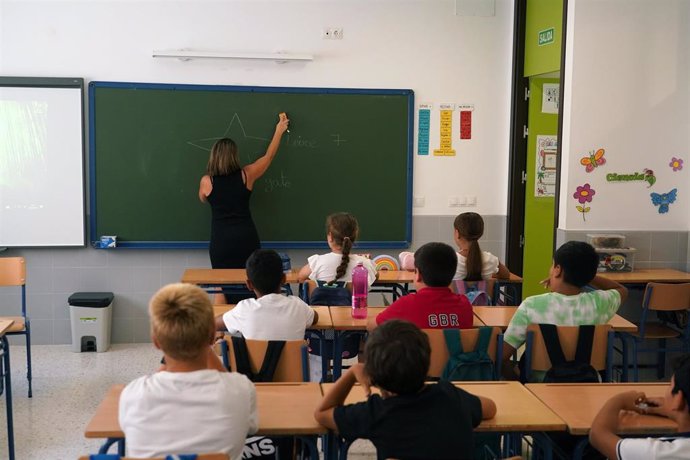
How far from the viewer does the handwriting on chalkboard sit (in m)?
6.58

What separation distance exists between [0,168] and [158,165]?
4.18 ft

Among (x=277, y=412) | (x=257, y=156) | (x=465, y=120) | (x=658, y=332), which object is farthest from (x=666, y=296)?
(x=277, y=412)

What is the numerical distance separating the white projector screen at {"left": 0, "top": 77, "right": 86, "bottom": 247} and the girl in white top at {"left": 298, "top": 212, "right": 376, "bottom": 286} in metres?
2.58

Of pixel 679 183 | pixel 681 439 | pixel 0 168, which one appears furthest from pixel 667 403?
pixel 0 168

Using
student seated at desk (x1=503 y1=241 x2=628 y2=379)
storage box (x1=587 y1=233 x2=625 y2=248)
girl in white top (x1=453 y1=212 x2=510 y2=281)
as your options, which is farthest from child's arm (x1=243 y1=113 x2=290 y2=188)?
student seated at desk (x1=503 y1=241 x2=628 y2=379)

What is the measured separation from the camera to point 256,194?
21.5 feet

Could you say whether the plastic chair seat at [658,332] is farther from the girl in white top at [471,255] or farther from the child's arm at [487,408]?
the child's arm at [487,408]

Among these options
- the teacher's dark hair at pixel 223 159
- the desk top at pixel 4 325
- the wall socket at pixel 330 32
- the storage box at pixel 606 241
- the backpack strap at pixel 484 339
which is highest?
the wall socket at pixel 330 32

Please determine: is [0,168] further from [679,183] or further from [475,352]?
[679,183]

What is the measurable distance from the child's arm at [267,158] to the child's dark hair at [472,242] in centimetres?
199

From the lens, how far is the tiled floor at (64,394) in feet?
14.3

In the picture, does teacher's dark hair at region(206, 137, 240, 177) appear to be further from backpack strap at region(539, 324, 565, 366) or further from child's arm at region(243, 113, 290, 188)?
backpack strap at region(539, 324, 565, 366)

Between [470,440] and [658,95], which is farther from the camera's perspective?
[658,95]

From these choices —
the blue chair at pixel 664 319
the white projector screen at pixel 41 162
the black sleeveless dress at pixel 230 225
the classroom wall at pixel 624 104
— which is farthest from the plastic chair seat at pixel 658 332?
the white projector screen at pixel 41 162
